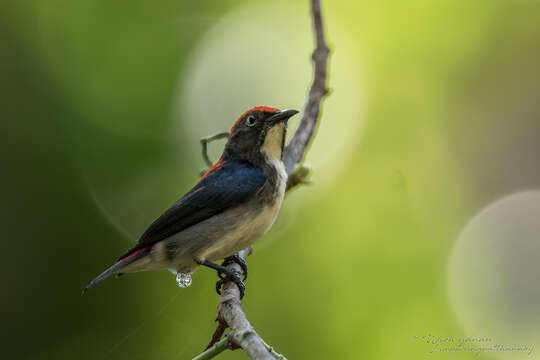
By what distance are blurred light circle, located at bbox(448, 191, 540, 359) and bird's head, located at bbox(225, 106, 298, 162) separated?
282 centimetres

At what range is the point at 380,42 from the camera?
28.9 ft

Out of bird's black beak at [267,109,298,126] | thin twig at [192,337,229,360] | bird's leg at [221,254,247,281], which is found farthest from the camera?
bird's black beak at [267,109,298,126]

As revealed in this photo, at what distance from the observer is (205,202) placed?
4.46m

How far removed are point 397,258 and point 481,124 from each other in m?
3.98

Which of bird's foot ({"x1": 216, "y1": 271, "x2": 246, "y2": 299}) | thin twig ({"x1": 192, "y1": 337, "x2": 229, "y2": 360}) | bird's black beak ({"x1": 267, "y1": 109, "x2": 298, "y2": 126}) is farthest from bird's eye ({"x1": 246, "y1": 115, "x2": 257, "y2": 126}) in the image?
thin twig ({"x1": 192, "y1": 337, "x2": 229, "y2": 360})

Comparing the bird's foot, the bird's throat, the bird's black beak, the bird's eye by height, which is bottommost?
the bird's foot

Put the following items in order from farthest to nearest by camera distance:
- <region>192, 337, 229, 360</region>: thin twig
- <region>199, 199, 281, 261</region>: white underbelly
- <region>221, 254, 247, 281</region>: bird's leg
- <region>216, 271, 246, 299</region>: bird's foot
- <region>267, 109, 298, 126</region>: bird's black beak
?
<region>267, 109, 298, 126</region>: bird's black beak, <region>221, 254, 247, 281</region>: bird's leg, <region>199, 199, 281, 261</region>: white underbelly, <region>216, 271, 246, 299</region>: bird's foot, <region>192, 337, 229, 360</region>: thin twig

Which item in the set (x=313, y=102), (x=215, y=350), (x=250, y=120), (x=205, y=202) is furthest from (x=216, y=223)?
(x=215, y=350)

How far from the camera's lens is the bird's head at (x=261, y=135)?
4844 mm

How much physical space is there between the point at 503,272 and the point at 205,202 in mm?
4258

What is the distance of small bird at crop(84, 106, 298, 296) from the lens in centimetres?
424

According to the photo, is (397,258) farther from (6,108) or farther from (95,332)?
(6,108)

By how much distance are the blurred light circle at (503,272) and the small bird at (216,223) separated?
107 inches

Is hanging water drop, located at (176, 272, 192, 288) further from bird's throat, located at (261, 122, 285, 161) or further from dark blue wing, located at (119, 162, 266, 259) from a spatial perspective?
bird's throat, located at (261, 122, 285, 161)
